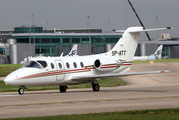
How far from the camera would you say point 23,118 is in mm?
12945

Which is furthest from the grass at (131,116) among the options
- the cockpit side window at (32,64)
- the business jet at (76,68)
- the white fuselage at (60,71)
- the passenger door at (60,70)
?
the passenger door at (60,70)

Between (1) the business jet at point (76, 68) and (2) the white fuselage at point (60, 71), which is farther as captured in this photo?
(1) the business jet at point (76, 68)

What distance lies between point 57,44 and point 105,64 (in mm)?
108693

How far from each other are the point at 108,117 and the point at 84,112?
1.91 meters

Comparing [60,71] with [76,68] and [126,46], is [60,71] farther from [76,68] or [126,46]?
[126,46]

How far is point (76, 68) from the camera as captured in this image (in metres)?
27.4

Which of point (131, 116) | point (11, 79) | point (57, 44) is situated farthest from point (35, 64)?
point (57, 44)

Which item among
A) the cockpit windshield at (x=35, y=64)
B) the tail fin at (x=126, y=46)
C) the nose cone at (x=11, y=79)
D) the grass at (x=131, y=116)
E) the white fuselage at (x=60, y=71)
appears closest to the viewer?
the grass at (x=131, y=116)

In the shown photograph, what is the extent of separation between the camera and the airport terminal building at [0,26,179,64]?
4476 inches

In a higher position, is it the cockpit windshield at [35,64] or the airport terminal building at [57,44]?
the airport terminal building at [57,44]

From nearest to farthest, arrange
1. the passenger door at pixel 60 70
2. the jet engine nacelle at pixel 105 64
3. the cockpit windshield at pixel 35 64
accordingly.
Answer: the cockpit windshield at pixel 35 64 → the passenger door at pixel 60 70 → the jet engine nacelle at pixel 105 64

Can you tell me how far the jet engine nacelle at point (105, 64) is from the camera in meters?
28.4

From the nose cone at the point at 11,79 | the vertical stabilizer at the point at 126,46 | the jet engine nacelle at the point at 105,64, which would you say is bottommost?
the nose cone at the point at 11,79

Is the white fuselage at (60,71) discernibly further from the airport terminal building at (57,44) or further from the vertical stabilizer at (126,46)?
the airport terminal building at (57,44)
